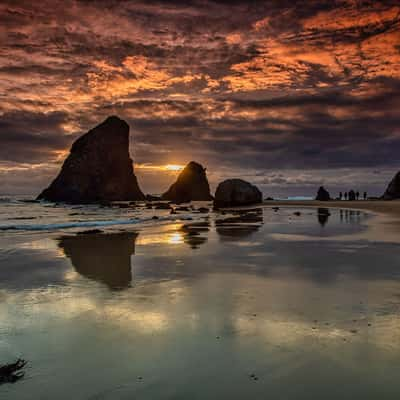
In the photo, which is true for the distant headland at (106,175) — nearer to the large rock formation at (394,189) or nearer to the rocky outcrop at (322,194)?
the rocky outcrop at (322,194)

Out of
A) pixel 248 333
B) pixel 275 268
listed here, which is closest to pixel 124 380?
pixel 248 333

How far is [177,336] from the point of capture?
3.62 metres

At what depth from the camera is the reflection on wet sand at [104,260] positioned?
647 cm

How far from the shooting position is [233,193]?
1639 inches

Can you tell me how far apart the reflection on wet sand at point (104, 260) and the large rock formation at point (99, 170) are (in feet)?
338

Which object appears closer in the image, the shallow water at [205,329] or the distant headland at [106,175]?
the shallow water at [205,329]

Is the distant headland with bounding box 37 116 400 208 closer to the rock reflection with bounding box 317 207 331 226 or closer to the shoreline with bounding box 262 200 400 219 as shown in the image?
the shoreline with bounding box 262 200 400 219

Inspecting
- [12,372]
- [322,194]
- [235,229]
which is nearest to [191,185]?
[322,194]

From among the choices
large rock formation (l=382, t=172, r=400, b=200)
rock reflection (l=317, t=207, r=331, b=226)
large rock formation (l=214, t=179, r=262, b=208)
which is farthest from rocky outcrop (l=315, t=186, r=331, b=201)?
rock reflection (l=317, t=207, r=331, b=226)

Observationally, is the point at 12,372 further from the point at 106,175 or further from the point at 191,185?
the point at 106,175

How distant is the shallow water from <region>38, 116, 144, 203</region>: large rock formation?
109 m

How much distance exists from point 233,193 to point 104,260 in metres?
33.8

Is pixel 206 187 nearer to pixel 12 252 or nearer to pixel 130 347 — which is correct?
pixel 12 252

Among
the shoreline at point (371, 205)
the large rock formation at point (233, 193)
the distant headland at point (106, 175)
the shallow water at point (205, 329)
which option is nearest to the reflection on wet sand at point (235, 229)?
the shallow water at point (205, 329)
